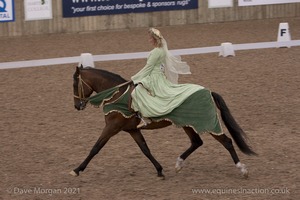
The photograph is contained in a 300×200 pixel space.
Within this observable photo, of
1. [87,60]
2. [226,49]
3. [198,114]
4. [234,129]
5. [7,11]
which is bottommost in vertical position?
[234,129]

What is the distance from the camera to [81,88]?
29.3 feet

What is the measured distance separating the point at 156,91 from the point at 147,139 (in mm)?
2262

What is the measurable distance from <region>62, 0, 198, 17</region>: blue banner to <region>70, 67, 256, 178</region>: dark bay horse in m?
12.9

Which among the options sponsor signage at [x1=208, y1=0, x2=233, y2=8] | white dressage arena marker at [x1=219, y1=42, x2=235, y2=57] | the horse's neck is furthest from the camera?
sponsor signage at [x1=208, y1=0, x2=233, y2=8]

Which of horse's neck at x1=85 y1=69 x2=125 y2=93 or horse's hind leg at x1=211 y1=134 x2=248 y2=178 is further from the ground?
horse's neck at x1=85 y1=69 x2=125 y2=93

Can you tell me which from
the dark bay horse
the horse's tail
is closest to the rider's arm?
the dark bay horse

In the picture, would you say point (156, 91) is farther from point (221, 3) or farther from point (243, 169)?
point (221, 3)

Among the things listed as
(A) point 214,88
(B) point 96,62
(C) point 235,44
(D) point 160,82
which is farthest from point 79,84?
(C) point 235,44

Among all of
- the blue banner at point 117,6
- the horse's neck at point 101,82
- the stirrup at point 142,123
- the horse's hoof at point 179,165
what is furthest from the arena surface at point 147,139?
the blue banner at point 117,6

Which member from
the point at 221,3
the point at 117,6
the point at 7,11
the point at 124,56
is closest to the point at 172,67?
the point at 124,56

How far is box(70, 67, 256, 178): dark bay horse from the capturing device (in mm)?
8711

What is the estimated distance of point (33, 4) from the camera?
2117cm

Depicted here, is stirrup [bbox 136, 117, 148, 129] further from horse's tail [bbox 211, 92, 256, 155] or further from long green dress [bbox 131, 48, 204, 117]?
horse's tail [bbox 211, 92, 256, 155]

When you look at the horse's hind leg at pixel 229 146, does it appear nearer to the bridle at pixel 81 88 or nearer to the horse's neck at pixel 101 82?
the horse's neck at pixel 101 82
